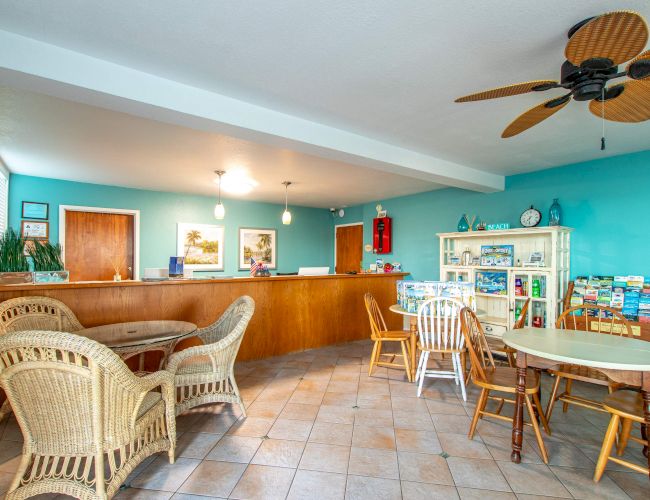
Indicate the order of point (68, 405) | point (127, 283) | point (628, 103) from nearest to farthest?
point (68, 405)
point (628, 103)
point (127, 283)

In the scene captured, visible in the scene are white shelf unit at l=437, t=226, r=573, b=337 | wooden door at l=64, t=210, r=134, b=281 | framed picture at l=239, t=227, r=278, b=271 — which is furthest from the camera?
framed picture at l=239, t=227, r=278, b=271

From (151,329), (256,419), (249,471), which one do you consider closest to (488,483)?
(249,471)

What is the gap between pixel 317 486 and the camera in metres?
1.83

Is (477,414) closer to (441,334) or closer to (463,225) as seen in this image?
(441,334)

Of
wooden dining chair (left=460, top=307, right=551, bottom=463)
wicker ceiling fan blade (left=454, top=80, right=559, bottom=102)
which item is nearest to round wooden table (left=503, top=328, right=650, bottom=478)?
wooden dining chair (left=460, top=307, right=551, bottom=463)

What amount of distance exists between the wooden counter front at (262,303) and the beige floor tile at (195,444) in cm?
140

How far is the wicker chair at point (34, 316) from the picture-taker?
7.89 ft

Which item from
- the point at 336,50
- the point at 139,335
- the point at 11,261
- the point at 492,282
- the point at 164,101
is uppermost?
the point at 336,50

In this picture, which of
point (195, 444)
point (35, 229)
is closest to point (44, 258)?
point (195, 444)

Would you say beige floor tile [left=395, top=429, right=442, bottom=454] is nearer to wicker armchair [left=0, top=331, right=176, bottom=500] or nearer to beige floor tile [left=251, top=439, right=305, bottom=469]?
beige floor tile [left=251, top=439, right=305, bottom=469]

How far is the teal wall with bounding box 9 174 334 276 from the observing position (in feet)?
16.5

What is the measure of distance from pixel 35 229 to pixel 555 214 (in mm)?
7050

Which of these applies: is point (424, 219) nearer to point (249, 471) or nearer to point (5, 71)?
point (249, 471)

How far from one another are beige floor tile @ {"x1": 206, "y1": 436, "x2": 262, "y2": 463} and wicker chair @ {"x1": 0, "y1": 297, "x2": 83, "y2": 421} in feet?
4.95
